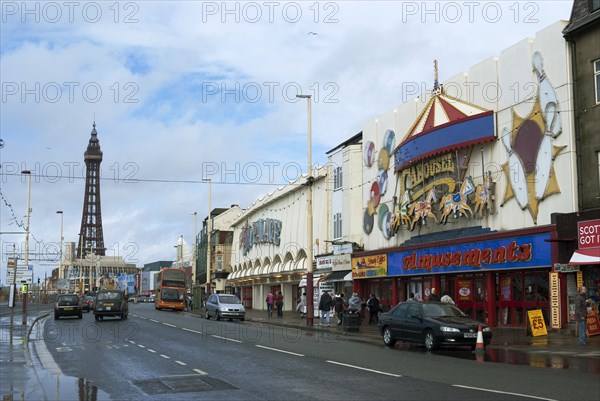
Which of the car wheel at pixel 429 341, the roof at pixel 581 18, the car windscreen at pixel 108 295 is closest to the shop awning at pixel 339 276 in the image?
the car windscreen at pixel 108 295

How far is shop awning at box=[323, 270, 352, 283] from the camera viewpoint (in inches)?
1579

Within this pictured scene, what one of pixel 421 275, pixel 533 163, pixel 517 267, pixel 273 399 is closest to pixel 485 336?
pixel 517 267

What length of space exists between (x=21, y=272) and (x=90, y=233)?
15972 cm

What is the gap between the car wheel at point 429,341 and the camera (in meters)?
19.6

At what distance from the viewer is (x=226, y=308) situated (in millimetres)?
40469

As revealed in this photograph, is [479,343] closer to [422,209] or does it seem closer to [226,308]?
[422,209]

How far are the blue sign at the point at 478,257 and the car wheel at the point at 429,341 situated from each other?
6.71m

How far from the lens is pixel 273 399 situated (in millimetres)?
11172

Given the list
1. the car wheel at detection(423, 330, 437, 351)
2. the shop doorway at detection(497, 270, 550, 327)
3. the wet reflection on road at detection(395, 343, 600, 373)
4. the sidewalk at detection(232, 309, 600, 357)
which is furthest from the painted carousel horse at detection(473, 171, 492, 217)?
the car wheel at detection(423, 330, 437, 351)

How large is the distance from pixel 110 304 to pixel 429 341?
1024 inches

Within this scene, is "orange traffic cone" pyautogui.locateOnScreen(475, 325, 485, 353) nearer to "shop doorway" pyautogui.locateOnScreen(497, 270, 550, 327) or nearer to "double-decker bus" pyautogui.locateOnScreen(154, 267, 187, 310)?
"shop doorway" pyautogui.locateOnScreen(497, 270, 550, 327)

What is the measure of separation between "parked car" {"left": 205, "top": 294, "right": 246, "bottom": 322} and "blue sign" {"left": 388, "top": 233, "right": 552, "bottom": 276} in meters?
10.3

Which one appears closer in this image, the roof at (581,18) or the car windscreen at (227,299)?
the roof at (581,18)

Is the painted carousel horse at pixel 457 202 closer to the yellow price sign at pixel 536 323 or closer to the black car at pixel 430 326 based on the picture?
the yellow price sign at pixel 536 323
